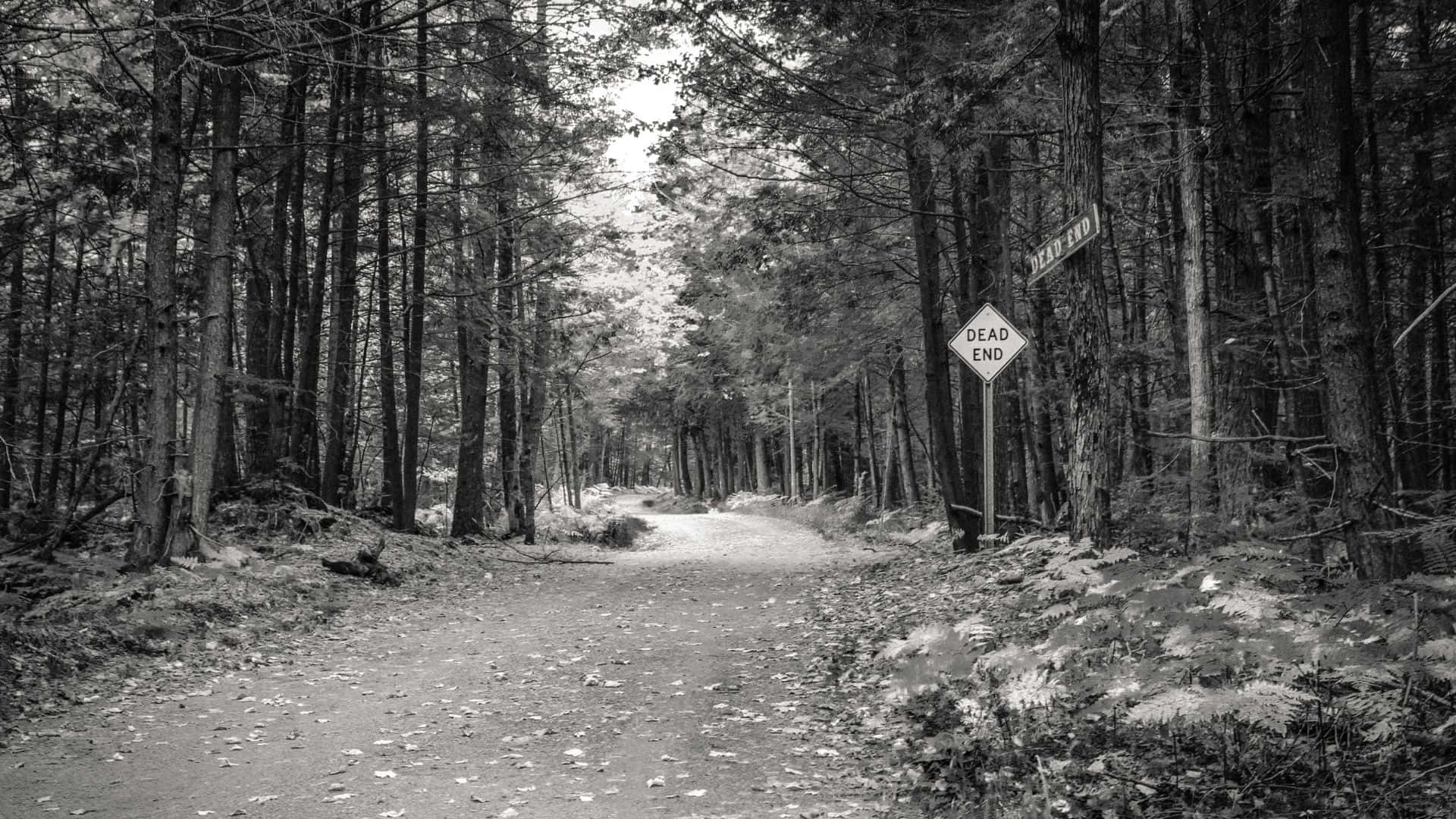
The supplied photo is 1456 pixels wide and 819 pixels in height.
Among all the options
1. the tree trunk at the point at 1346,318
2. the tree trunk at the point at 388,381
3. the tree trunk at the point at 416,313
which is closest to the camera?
the tree trunk at the point at 1346,318

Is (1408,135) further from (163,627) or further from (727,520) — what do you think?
(727,520)

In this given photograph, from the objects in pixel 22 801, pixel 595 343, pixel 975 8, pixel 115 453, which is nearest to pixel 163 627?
pixel 22 801

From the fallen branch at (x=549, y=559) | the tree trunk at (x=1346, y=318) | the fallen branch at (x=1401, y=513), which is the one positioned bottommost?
the fallen branch at (x=549, y=559)

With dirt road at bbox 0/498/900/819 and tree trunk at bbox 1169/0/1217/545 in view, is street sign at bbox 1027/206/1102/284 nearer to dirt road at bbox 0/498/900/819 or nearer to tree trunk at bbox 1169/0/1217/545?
tree trunk at bbox 1169/0/1217/545

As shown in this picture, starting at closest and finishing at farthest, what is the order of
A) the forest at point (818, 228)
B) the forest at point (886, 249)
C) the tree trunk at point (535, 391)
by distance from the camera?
the forest at point (886, 249) < the forest at point (818, 228) < the tree trunk at point (535, 391)

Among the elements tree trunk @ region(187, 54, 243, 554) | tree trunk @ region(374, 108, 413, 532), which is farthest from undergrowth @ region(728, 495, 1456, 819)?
tree trunk @ region(374, 108, 413, 532)

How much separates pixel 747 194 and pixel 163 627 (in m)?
Answer: 12.9

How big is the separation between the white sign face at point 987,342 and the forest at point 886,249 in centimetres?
77

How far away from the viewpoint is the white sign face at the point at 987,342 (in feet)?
29.6

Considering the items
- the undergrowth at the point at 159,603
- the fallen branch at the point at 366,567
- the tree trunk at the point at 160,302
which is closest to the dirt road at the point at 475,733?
the undergrowth at the point at 159,603

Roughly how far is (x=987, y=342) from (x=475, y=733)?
632 cm

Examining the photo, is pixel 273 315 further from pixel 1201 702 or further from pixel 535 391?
pixel 1201 702

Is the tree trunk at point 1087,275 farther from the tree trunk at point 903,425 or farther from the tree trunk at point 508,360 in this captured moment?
the tree trunk at point 903,425

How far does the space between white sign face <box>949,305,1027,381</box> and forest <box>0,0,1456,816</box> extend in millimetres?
766
